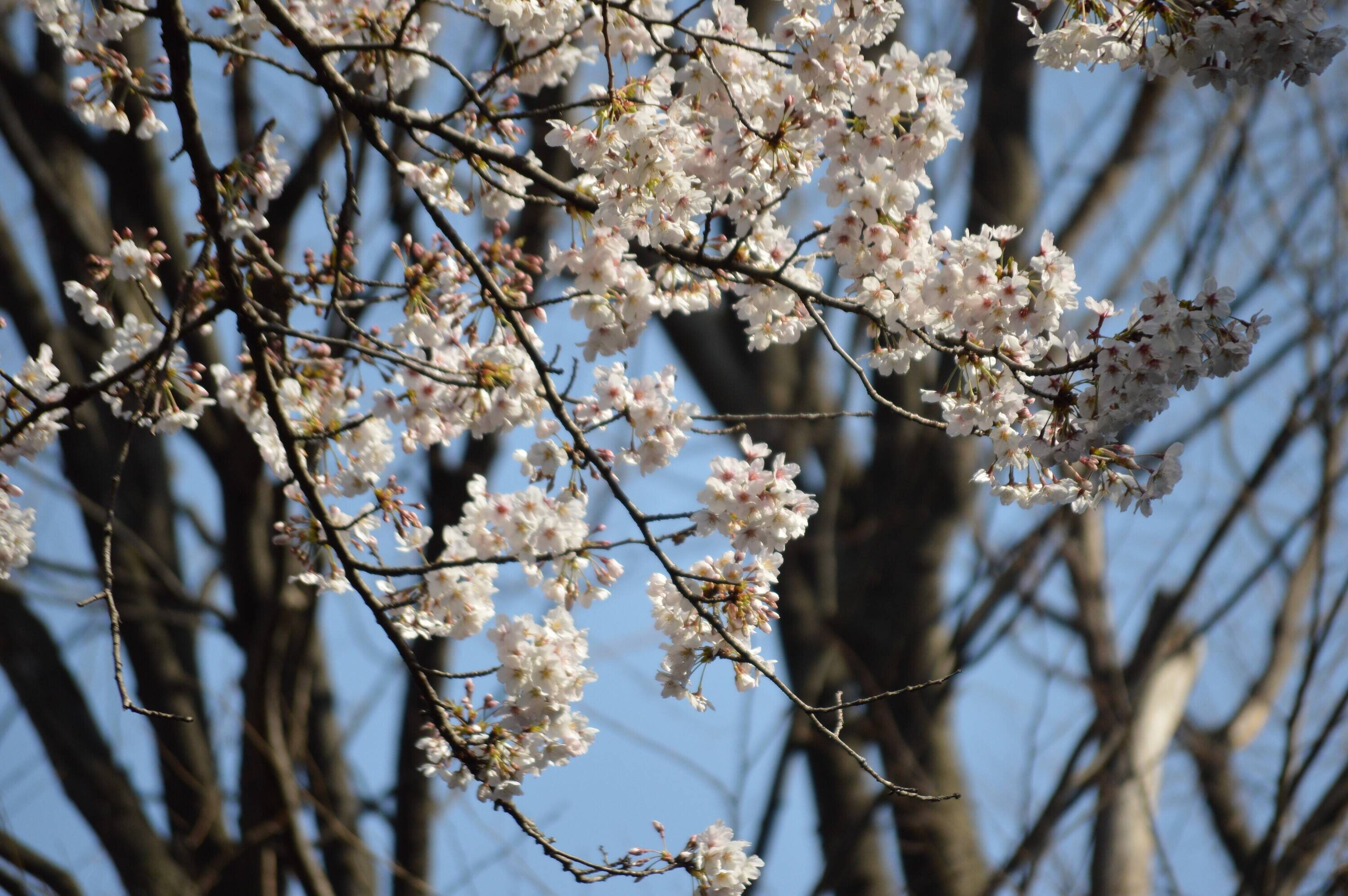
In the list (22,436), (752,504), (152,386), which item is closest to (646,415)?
(752,504)

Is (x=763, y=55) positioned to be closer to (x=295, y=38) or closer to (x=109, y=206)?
(x=295, y=38)

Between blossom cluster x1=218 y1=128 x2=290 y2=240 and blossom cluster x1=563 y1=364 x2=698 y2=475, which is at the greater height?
blossom cluster x1=218 y1=128 x2=290 y2=240

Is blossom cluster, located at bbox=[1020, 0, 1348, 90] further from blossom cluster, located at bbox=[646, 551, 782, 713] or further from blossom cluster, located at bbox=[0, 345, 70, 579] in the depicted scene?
blossom cluster, located at bbox=[0, 345, 70, 579]

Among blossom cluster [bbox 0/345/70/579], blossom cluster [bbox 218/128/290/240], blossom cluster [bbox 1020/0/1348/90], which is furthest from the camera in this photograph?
blossom cluster [bbox 0/345/70/579]

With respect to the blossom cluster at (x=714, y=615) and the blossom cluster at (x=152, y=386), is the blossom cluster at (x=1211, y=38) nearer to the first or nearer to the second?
the blossom cluster at (x=714, y=615)

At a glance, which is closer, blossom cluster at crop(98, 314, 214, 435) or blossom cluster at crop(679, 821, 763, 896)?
blossom cluster at crop(679, 821, 763, 896)

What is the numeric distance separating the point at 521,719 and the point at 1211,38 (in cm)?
184

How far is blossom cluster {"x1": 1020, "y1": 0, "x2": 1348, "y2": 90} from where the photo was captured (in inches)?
67.2

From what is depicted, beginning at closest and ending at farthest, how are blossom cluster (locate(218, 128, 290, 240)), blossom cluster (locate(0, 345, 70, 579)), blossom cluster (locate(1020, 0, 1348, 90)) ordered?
blossom cluster (locate(1020, 0, 1348, 90))
blossom cluster (locate(218, 128, 290, 240))
blossom cluster (locate(0, 345, 70, 579))

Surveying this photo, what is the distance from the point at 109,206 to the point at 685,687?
4.66 m

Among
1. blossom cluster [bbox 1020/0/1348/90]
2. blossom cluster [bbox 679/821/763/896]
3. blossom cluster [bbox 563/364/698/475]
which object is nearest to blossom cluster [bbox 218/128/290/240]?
blossom cluster [bbox 563/364/698/475]

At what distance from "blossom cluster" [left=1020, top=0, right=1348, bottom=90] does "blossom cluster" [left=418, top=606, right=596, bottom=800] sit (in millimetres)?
1673

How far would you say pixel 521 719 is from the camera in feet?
6.93

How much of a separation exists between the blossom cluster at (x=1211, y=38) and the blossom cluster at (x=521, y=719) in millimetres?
1673
